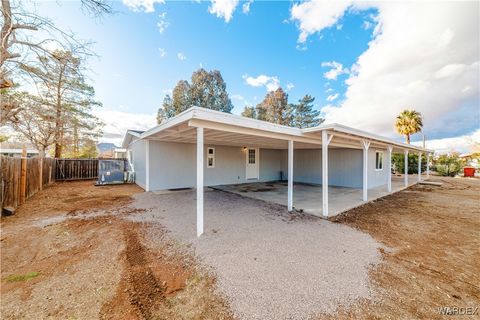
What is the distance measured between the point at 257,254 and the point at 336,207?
406 centimetres

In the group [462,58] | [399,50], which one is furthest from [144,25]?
[462,58]

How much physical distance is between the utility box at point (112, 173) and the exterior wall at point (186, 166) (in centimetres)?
347

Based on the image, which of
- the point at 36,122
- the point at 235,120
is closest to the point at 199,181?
the point at 235,120

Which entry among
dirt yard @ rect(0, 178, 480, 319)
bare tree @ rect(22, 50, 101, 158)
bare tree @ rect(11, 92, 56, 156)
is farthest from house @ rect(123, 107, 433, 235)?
bare tree @ rect(22, 50, 101, 158)

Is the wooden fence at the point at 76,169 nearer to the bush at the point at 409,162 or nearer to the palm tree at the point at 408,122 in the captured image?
the bush at the point at 409,162

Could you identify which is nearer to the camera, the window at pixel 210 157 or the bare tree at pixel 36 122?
the bare tree at pixel 36 122

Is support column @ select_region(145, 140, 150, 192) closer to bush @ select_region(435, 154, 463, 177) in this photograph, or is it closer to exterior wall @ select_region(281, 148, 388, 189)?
exterior wall @ select_region(281, 148, 388, 189)

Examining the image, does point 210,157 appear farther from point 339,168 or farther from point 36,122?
point 36,122

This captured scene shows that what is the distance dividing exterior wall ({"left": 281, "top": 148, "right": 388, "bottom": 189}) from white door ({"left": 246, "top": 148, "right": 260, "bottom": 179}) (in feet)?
8.92

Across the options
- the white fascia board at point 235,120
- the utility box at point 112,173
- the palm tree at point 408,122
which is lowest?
the utility box at point 112,173

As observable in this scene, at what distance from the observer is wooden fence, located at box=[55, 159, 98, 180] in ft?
37.4

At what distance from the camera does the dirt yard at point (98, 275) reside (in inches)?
73.5

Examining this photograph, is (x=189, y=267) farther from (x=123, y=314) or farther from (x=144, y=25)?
(x=144, y=25)

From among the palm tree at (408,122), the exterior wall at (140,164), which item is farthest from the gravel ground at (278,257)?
the palm tree at (408,122)
